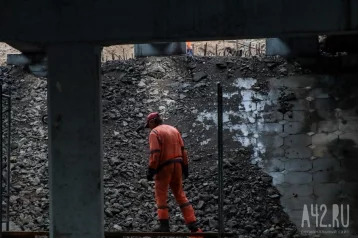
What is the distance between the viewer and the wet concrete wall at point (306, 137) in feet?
33.2

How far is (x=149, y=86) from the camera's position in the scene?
12.4 meters

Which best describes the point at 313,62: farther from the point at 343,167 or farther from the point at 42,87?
the point at 42,87

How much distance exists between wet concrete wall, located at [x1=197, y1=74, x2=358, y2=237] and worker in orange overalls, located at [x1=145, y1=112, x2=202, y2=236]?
2.38m

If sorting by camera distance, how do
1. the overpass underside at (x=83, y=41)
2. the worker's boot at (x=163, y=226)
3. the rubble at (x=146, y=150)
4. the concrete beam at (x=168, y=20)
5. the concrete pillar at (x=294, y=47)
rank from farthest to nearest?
the concrete pillar at (x=294, y=47)
the rubble at (x=146, y=150)
the worker's boot at (x=163, y=226)
the overpass underside at (x=83, y=41)
the concrete beam at (x=168, y=20)

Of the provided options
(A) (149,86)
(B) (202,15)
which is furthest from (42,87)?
(B) (202,15)

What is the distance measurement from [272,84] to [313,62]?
94cm

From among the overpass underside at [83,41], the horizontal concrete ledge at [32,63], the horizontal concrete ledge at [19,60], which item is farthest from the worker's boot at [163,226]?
the horizontal concrete ledge at [19,60]

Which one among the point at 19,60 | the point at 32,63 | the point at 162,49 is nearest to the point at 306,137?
the point at 162,49

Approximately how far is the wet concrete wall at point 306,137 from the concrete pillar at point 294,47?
71 centimetres

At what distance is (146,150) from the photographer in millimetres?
11125

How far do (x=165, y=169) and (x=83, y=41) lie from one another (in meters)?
2.89

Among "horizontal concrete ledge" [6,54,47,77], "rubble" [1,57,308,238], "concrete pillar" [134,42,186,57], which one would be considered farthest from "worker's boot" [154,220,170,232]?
"horizontal concrete ledge" [6,54,47,77]

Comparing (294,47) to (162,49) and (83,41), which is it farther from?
(83,41)

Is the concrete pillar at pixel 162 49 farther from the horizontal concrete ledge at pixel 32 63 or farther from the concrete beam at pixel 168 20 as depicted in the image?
the concrete beam at pixel 168 20
